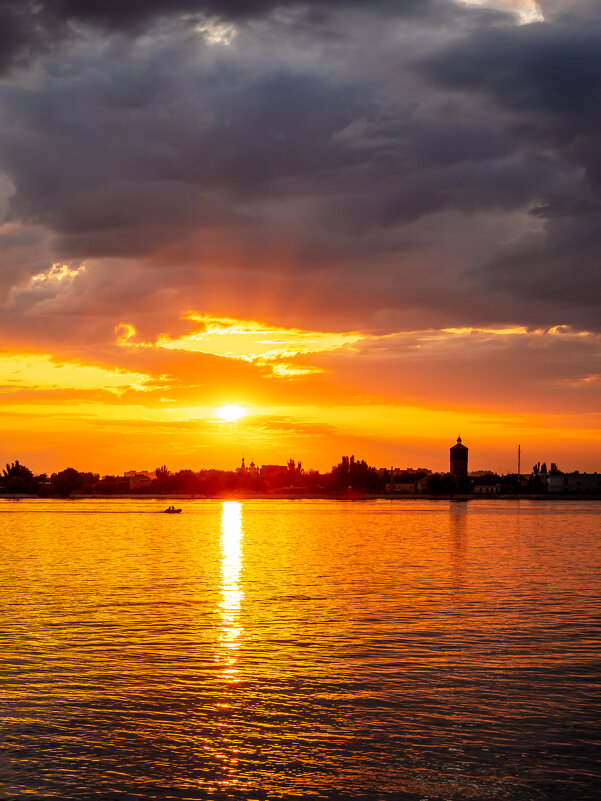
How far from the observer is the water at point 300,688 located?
21625 millimetres

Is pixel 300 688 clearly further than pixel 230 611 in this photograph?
No

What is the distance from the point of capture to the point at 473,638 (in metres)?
39.6

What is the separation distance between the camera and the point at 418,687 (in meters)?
30.1

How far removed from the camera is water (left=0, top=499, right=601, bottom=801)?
21.6 meters

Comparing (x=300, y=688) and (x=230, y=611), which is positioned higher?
(x=300, y=688)

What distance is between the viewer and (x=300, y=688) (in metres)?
30.2

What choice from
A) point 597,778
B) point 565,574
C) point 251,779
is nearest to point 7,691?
point 251,779

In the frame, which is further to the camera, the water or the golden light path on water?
the golden light path on water

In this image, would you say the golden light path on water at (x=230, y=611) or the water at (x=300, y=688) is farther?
the golden light path on water at (x=230, y=611)

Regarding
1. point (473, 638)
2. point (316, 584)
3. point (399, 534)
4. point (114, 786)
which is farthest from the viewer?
point (399, 534)

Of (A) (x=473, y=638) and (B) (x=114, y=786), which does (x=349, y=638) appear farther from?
(B) (x=114, y=786)

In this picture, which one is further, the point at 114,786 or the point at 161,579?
the point at 161,579

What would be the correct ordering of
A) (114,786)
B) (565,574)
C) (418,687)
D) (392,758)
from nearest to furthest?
(114,786) < (392,758) < (418,687) < (565,574)

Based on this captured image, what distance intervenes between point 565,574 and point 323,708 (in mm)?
46282
